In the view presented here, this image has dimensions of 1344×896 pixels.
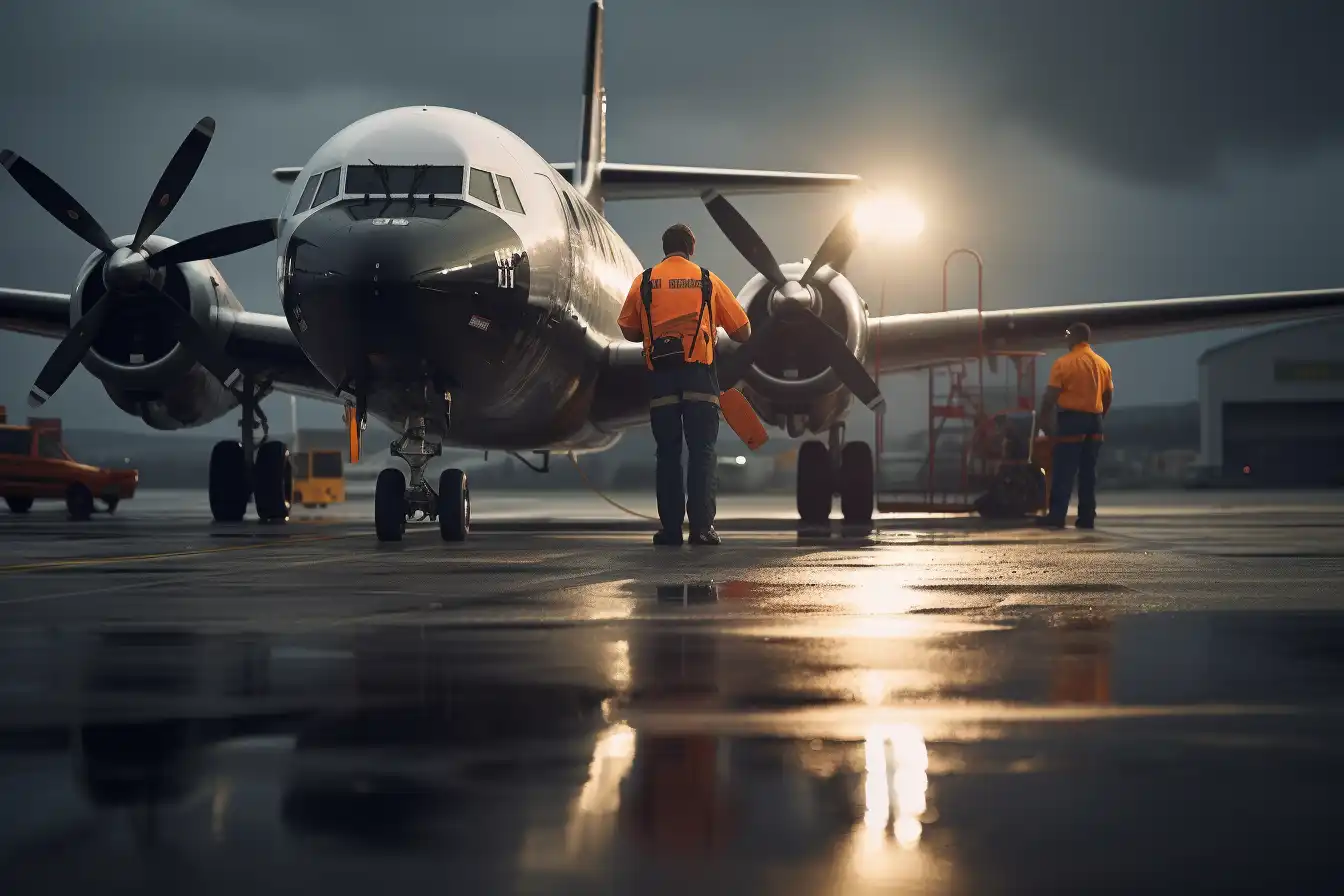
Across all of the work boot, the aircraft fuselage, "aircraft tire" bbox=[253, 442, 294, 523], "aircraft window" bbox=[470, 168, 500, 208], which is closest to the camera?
the aircraft fuselage

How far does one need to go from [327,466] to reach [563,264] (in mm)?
27241

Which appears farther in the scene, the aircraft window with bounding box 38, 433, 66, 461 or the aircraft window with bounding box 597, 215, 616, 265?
the aircraft window with bounding box 38, 433, 66, 461

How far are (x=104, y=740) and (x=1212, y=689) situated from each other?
3.35m

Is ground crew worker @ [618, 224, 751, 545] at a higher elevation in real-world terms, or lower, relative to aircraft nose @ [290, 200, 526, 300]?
lower

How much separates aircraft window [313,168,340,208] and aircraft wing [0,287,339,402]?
4.92 m

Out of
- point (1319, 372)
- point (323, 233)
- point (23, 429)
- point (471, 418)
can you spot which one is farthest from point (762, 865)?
point (1319, 372)

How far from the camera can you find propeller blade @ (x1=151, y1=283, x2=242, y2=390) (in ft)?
65.6

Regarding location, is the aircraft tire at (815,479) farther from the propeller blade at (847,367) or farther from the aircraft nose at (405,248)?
the aircraft nose at (405,248)

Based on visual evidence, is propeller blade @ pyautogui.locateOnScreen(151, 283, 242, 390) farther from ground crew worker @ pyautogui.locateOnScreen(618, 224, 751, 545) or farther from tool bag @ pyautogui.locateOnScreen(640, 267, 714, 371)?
tool bag @ pyautogui.locateOnScreen(640, 267, 714, 371)

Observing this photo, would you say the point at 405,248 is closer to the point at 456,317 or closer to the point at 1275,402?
the point at 456,317

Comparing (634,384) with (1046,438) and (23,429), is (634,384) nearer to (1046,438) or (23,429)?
(1046,438)

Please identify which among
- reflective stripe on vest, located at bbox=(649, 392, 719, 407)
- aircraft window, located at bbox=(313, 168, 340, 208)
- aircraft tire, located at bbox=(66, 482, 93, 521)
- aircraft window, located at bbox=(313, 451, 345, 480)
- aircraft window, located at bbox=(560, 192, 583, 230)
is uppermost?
aircraft window, located at bbox=(560, 192, 583, 230)

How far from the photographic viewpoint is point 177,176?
65.5 ft

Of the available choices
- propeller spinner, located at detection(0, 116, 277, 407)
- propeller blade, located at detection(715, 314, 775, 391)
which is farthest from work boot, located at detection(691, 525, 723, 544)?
propeller spinner, located at detection(0, 116, 277, 407)
